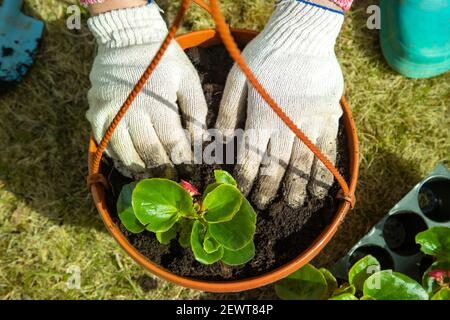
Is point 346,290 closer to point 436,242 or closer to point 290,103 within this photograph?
point 436,242

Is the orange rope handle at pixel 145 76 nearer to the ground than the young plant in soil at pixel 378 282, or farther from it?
farther from it

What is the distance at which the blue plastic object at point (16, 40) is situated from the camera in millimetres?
1510

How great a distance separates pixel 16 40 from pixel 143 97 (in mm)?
697

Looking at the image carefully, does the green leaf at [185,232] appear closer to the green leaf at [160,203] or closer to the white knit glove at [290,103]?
the green leaf at [160,203]

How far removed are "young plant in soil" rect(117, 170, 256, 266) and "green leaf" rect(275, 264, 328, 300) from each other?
27 cm

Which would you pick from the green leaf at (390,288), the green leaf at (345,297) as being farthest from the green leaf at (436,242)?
the green leaf at (345,297)

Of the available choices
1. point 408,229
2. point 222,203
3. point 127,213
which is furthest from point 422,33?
point 127,213

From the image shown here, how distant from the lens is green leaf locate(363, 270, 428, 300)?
3.53 ft

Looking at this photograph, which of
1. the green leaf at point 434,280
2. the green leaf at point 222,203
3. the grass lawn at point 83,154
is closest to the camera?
the green leaf at point 222,203

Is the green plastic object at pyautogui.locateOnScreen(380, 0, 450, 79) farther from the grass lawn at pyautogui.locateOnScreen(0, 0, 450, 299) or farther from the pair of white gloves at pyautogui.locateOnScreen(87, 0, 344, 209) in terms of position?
the pair of white gloves at pyautogui.locateOnScreen(87, 0, 344, 209)

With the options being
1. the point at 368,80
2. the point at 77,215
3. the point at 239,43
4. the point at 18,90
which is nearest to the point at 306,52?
the point at 239,43

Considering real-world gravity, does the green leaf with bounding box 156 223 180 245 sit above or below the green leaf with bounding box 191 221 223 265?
below

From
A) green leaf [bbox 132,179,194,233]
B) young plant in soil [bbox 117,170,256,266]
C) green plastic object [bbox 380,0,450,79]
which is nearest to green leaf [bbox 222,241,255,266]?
young plant in soil [bbox 117,170,256,266]

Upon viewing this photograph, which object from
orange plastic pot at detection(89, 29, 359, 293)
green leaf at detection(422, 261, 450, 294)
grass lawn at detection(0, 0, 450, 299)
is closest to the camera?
orange plastic pot at detection(89, 29, 359, 293)
